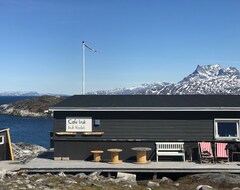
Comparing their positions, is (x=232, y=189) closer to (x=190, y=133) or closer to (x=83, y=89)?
(x=190, y=133)

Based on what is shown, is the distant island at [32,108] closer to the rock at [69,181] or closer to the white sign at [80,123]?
the white sign at [80,123]

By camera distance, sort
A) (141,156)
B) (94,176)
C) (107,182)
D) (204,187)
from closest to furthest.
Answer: (204,187)
(107,182)
(94,176)
(141,156)

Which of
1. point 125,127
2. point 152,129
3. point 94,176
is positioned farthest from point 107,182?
point 152,129

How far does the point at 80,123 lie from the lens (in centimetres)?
2031

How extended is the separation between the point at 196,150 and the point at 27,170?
8202mm

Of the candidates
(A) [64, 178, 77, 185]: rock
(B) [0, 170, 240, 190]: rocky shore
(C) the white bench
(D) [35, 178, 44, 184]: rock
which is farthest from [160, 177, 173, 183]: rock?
(D) [35, 178, 44, 184]: rock

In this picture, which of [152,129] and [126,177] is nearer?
[126,177]

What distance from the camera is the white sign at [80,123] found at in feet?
66.6

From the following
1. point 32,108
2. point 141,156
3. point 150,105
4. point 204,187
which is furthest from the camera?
point 32,108

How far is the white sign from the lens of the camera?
66.6ft

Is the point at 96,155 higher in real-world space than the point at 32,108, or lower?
lower

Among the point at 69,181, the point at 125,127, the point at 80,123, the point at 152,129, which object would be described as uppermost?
the point at 80,123

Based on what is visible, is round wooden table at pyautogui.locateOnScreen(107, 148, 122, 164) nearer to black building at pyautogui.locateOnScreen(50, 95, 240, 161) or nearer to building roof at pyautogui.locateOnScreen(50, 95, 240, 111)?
black building at pyautogui.locateOnScreen(50, 95, 240, 161)

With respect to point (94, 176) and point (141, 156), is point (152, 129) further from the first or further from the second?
point (94, 176)
